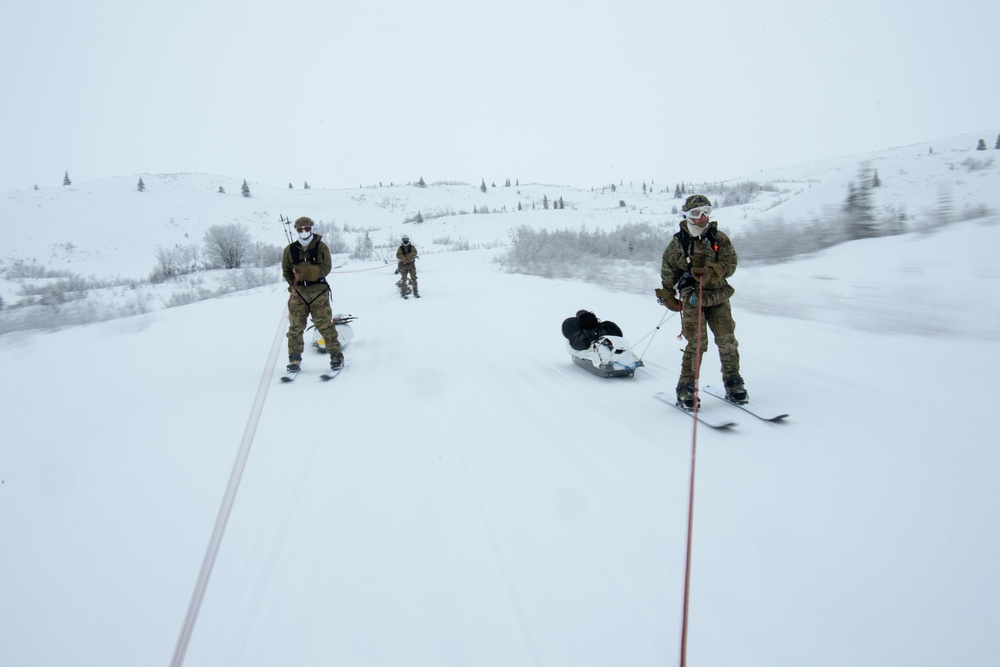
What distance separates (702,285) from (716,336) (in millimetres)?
567

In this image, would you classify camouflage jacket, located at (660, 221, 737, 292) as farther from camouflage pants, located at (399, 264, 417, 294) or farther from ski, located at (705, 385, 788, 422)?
camouflage pants, located at (399, 264, 417, 294)

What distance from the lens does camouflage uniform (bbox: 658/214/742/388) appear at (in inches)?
170

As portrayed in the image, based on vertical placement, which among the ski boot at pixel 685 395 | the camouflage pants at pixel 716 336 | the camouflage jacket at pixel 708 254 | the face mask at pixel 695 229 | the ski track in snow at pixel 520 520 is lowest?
the ski track in snow at pixel 520 520

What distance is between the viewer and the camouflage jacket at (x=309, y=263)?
20.6 ft

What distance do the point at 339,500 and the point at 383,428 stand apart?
50.4 inches

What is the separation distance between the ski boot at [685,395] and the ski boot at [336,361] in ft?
14.6

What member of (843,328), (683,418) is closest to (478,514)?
(683,418)

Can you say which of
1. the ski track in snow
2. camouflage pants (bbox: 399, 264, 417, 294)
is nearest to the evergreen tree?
the ski track in snow

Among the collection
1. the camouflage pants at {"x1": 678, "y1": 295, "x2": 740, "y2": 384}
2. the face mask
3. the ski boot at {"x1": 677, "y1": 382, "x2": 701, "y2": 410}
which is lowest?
the ski boot at {"x1": 677, "y1": 382, "x2": 701, "y2": 410}

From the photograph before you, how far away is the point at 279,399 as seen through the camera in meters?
5.49

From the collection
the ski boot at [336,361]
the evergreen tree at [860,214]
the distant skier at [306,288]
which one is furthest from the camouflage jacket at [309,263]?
the evergreen tree at [860,214]

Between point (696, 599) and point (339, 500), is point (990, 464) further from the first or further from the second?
point (339, 500)

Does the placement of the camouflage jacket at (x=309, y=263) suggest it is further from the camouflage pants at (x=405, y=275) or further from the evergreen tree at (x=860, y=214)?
the evergreen tree at (x=860, y=214)

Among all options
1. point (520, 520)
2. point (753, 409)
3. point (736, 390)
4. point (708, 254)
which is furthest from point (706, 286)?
point (520, 520)
